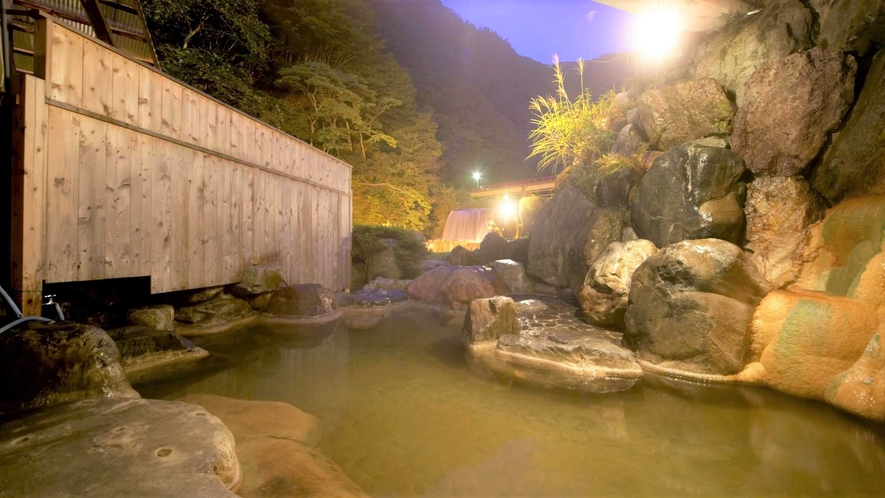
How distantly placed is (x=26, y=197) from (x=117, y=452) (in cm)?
288

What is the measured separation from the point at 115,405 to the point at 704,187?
7286mm

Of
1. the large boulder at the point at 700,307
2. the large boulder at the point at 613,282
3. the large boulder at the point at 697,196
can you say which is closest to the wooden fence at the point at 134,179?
the large boulder at the point at 613,282

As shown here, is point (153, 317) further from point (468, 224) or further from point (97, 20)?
point (468, 224)

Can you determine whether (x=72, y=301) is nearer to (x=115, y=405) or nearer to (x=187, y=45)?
(x=115, y=405)

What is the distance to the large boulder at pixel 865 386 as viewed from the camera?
3.36m

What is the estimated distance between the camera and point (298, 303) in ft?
21.9

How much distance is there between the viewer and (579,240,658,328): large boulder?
229 inches

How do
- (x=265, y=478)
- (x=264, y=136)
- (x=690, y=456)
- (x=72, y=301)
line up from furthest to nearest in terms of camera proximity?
1. (x=264, y=136)
2. (x=72, y=301)
3. (x=690, y=456)
4. (x=265, y=478)

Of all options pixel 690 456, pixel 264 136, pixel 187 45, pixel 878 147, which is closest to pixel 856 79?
pixel 878 147

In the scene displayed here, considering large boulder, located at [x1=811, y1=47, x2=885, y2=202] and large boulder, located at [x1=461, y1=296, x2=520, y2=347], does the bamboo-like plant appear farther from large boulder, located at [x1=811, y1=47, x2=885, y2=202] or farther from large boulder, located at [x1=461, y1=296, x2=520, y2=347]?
large boulder, located at [x1=461, y1=296, x2=520, y2=347]

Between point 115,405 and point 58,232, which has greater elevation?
Answer: point 58,232

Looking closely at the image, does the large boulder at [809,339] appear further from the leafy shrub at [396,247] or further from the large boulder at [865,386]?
the leafy shrub at [396,247]

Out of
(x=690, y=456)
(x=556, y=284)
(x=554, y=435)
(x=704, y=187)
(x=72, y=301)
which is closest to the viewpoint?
(x=690, y=456)

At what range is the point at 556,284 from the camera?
8555 millimetres
